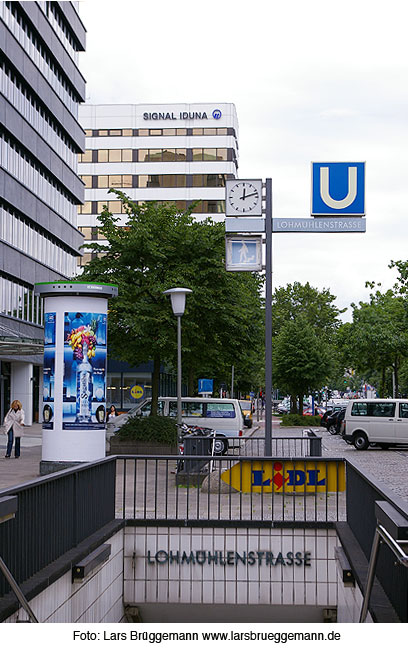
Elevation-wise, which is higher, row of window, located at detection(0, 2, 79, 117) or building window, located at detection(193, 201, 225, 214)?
row of window, located at detection(0, 2, 79, 117)

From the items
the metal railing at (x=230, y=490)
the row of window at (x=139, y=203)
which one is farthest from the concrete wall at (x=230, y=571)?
the row of window at (x=139, y=203)

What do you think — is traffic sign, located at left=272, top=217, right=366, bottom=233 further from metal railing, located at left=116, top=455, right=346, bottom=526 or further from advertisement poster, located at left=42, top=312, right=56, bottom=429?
advertisement poster, located at left=42, top=312, right=56, bottom=429

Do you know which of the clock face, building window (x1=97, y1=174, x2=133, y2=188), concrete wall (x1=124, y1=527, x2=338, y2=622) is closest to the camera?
concrete wall (x1=124, y1=527, x2=338, y2=622)

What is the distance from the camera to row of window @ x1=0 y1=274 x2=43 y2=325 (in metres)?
41.8

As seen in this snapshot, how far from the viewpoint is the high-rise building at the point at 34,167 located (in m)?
41.9

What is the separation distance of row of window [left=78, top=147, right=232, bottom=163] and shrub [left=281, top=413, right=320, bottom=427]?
1330 inches

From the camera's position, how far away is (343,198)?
590 inches

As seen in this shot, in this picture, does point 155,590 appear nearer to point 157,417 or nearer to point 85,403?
point 85,403

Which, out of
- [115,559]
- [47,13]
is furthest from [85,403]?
[47,13]

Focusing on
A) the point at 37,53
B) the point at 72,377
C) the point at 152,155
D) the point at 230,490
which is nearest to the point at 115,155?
the point at 152,155

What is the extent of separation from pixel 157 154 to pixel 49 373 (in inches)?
2718

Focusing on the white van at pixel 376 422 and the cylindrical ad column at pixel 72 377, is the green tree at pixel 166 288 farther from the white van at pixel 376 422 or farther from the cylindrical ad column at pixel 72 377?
the cylindrical ad column at pixel 72 377

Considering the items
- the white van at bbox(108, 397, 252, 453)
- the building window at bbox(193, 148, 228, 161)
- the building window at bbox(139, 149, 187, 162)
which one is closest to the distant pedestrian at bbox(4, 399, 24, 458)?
the white van at bbox(108, 397, 252, 453)

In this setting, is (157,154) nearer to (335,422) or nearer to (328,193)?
(335,422)
